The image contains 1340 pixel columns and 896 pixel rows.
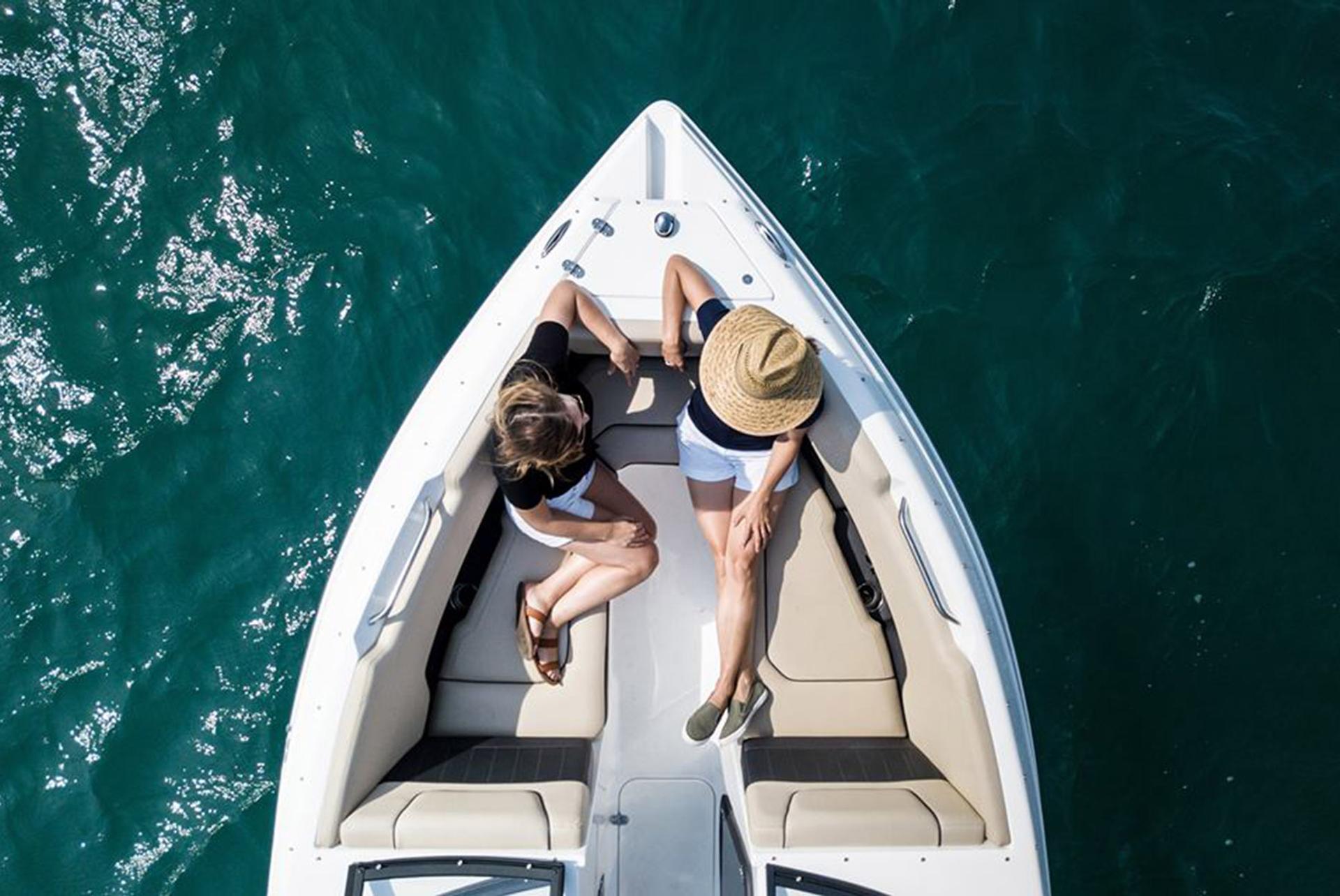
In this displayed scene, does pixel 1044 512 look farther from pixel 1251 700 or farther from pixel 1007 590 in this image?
pixel 1251 700

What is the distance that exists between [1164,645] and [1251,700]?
0.43 m

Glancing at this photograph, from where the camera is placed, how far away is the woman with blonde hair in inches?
99.0

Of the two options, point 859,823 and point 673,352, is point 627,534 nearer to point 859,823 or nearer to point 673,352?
point 673,352

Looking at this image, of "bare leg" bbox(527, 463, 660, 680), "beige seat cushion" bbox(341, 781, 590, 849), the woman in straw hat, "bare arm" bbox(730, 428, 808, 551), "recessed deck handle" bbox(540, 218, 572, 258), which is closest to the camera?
"beige seat cushion" bbox(341, 781, 590, 849)

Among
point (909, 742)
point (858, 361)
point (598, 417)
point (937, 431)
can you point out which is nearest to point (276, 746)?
point (598, 417)

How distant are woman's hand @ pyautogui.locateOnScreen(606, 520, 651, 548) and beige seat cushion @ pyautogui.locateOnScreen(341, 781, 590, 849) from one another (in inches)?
31.6

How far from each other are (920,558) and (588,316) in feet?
4.36

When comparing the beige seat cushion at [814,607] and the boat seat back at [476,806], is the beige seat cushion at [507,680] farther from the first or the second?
the beige seat cushion at [814,607]

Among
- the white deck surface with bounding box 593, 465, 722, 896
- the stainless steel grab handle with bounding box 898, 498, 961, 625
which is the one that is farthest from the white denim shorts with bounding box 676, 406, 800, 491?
the white deck surface with bounding box 593, 465, 722, 896

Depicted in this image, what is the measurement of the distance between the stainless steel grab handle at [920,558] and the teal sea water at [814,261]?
4.78 ft

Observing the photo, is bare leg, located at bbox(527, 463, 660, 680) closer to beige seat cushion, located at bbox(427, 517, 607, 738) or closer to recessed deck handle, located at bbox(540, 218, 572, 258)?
beige seat cushion, located at bbox(427, 517, 607, 738)

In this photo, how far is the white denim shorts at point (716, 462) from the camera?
3.05m

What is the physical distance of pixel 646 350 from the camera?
329cm

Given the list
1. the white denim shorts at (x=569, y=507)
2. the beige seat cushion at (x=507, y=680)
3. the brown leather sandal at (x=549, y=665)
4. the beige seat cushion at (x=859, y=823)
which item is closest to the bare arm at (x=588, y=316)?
the white denim shorts at (x=569, y=507)
